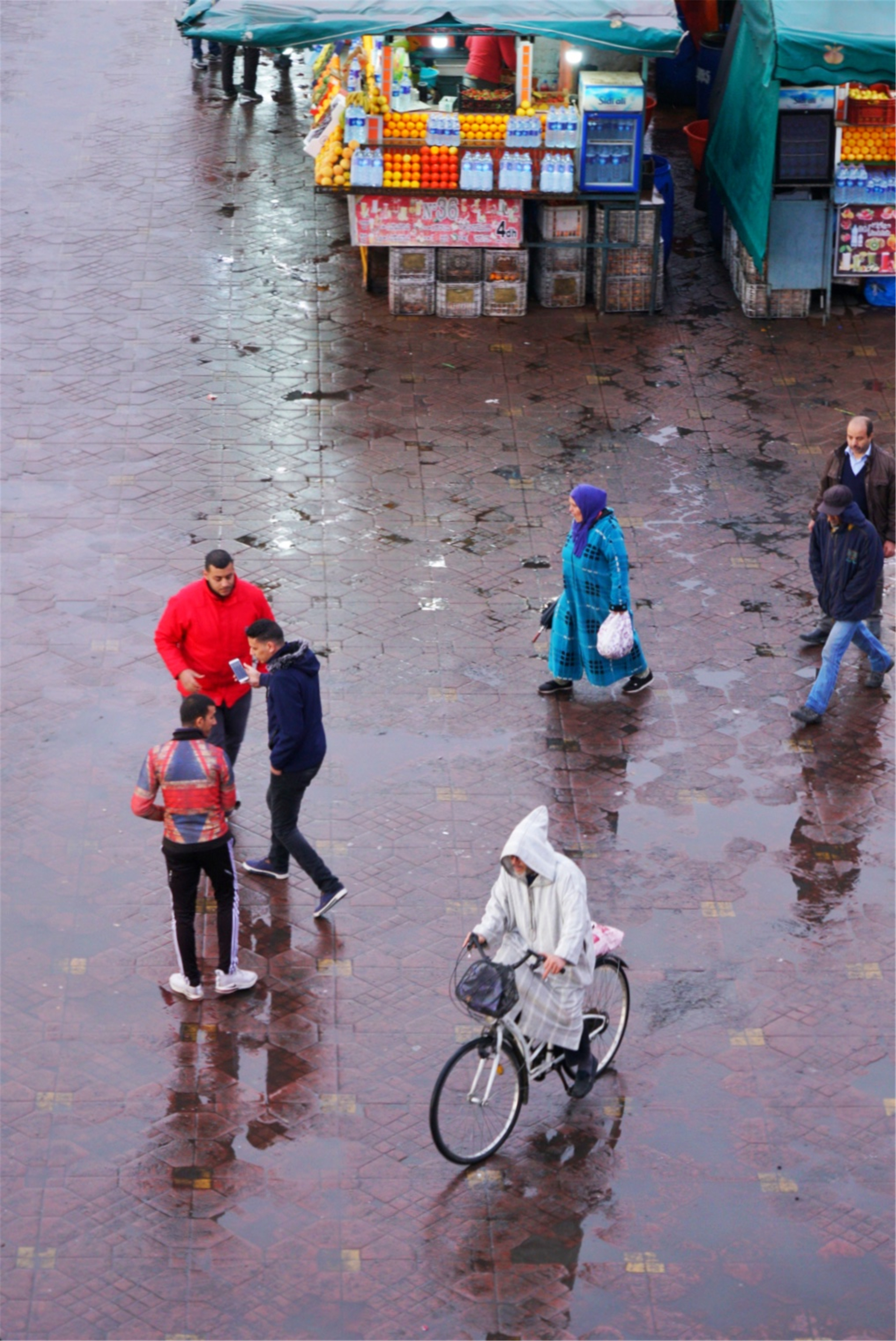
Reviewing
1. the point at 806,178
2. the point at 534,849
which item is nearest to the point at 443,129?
the point at 806,178

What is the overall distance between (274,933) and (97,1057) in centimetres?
122

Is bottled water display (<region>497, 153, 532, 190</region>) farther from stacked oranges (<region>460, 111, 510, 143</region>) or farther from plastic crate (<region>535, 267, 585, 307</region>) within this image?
plastic crate (<region>535, 267, 585, 307</region>)

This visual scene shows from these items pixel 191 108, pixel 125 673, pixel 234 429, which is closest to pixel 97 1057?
pixel 125 673

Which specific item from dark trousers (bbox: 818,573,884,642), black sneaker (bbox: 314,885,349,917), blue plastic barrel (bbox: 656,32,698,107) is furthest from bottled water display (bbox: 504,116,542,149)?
black sneaker (bbox: 314,885,349,917)

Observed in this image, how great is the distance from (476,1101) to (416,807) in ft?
8.73

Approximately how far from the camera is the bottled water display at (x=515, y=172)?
50.2ft

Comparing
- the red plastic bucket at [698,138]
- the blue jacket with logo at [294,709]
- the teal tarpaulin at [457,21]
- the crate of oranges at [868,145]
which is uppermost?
the teal tarpaulin at [457,21]

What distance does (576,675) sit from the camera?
11164 mm

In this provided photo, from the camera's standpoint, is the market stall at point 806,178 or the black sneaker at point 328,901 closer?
the black sneaker at point 328,901

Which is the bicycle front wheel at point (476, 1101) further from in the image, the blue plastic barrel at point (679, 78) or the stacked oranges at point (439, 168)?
the blue plastic barrel at point (679, 78)

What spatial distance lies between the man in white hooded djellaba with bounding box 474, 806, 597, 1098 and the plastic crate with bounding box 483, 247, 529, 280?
29.9ft

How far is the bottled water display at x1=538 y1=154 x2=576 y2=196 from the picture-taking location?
15.4 m

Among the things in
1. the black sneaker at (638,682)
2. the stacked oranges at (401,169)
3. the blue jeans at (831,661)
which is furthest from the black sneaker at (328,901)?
the stacked oranges at (401,169)

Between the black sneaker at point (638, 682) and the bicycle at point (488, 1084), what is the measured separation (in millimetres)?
3431
